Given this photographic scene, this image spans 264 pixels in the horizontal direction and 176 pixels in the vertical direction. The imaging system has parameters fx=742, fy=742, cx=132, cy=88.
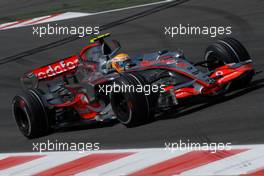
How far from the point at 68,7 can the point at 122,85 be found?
607 inches

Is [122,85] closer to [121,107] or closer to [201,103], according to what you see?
[121,107]

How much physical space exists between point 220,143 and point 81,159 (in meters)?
2.15

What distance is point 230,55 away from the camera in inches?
516

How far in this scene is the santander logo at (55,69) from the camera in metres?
13.8

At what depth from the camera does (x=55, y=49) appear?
20891 millimetres
